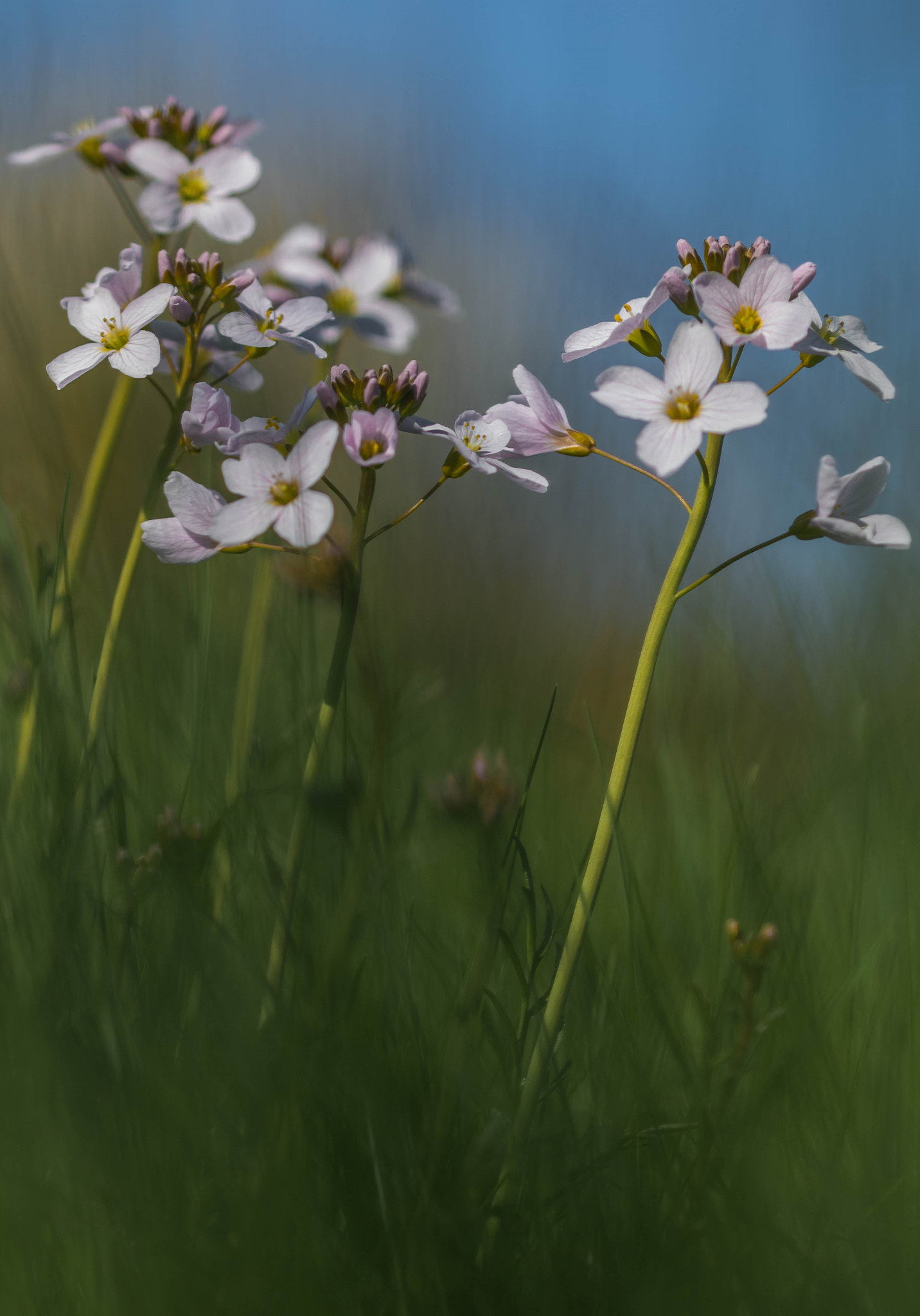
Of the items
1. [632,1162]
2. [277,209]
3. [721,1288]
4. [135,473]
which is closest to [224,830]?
[632,1162]

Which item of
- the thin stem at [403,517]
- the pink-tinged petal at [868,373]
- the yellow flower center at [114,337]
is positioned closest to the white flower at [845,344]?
the pink-tinged petal at [868,373]

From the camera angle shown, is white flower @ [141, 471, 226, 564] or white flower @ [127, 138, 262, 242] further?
white flower @ [127, 138, 262, 242]

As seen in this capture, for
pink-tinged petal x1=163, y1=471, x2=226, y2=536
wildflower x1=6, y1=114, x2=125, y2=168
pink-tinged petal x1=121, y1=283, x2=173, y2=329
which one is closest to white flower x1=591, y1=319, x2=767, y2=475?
pink-tinged petal x1=163, y1=471, x2=226, y2=536

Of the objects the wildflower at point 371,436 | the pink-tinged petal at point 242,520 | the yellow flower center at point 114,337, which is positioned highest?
the yellow flower center at point 114,337

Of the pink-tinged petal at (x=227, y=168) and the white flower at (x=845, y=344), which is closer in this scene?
the white flower at (x=845, y=344)

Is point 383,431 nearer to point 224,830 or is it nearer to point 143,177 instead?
point 224,830

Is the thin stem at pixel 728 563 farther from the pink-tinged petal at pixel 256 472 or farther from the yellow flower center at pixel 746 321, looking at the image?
the pink-tinged petal at pixel 256 472

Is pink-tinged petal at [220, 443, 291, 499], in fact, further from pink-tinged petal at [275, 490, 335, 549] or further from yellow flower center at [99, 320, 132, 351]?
yellow flower center at [99, 320, 132, 351]
